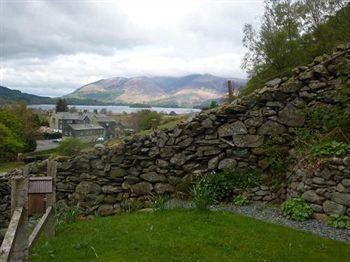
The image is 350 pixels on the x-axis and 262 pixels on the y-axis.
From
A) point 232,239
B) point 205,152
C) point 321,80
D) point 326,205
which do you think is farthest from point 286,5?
point 232,239

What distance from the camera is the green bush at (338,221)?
8.09 meters

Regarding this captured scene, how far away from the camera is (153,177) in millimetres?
11547

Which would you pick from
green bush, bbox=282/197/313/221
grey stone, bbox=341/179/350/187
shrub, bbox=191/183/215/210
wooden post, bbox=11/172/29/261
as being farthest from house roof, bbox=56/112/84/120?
wooden post, bbox=11/172/29/261

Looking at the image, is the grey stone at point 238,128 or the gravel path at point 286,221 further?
the grey stone at point 238,128

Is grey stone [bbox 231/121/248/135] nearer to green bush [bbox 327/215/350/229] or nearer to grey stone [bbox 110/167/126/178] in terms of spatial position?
grey stone [bbox 110/167/126/178]

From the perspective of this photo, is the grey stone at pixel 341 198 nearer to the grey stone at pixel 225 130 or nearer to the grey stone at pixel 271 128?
the grey stone at pixel 271 128

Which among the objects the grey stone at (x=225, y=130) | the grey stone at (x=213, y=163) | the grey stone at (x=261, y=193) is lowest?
the grey stone at (x=261, y=193)

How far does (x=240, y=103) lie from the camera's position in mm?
11328

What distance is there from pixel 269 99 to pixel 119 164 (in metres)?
4.69

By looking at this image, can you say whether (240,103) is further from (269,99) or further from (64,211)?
(64,211)

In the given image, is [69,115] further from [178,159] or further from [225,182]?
[225,182]

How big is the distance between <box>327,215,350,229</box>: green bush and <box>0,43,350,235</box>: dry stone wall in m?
1.74

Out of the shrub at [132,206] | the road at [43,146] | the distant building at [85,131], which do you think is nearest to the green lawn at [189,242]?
the shrub at [132,206]

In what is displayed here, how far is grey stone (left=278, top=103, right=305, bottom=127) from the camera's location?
10.8 meters
